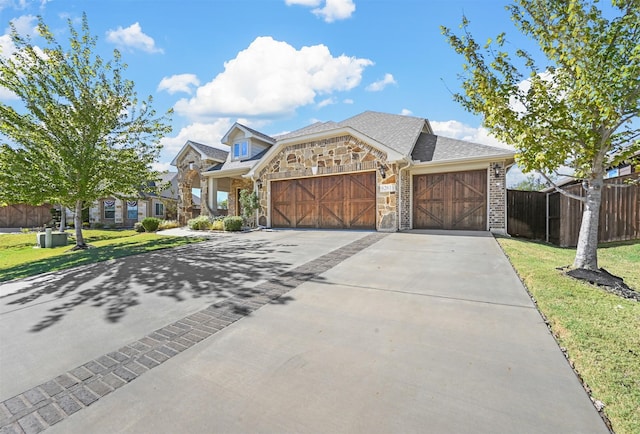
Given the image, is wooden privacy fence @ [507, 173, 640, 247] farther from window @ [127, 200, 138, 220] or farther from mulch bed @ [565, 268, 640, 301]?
window @ [127, 200, 138, 220]

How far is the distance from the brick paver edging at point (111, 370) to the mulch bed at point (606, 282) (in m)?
5.01

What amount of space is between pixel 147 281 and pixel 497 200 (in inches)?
441

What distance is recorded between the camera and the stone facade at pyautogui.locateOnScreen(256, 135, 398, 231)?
36.8ft

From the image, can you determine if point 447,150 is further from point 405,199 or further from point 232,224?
point 232,224

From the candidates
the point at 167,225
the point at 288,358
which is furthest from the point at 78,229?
the point at 288,358

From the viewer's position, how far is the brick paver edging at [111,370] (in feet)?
6.33

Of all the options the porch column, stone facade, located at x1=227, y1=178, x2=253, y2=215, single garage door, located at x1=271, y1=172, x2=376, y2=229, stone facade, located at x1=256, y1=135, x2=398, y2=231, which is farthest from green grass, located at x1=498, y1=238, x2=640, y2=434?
the porch column

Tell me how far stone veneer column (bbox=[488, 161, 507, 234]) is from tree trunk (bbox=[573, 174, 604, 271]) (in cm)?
541

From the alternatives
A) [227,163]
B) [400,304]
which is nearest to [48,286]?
[400,304]

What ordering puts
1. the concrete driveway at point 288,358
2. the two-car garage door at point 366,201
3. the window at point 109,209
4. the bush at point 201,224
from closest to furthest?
1. the concrete driveway at point 288,358
2. the two-car garage door at point 366,201
3. the bush at point 201,224
4. the window at point 109,209

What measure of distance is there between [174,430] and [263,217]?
12810 millimetres

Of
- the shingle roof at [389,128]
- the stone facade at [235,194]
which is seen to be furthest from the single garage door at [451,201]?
the stone facade at [235,194]

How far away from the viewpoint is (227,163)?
57.3 feet

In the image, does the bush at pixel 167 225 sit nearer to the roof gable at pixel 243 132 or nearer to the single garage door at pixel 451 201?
the roof gable at pixel 243 132
